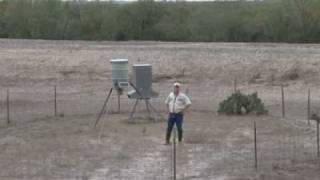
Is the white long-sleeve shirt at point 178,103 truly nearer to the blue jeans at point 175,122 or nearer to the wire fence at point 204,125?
the blue jeans at point 175,122

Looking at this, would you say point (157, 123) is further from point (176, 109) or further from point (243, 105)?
point (176, 109)

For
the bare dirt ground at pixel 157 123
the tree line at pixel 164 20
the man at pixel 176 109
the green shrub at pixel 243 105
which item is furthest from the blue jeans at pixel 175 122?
the tree line at pixel 164 20

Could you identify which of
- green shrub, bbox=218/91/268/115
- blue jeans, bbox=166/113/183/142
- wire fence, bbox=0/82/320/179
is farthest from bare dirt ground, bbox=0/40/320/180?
green shrub, bbox=218/91/268/115

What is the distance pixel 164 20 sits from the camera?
2438 inches

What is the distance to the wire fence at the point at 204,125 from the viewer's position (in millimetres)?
17562

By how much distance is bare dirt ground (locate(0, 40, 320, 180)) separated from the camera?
17547mm

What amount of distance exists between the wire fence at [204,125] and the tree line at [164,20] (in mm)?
21290

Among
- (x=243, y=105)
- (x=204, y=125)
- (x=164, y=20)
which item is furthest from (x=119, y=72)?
Answer: (x=164, y=20)

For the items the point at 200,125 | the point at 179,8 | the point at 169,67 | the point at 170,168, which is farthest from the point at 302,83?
the point at 179,8

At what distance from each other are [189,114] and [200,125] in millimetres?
2738

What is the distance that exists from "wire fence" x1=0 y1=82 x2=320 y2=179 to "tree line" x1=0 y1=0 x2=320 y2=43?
21.3 metres

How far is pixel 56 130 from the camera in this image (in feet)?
76.3

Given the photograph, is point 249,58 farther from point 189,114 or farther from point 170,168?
point 170,168

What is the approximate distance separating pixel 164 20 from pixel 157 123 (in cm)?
3783
